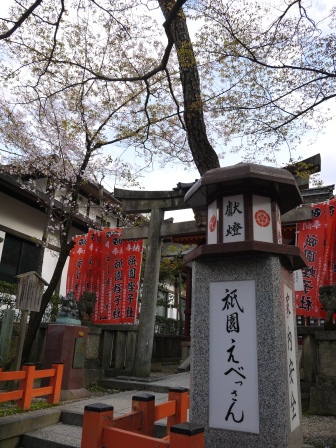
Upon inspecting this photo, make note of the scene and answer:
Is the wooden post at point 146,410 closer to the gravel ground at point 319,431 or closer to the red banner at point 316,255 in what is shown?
the gravel ground at point 319,431

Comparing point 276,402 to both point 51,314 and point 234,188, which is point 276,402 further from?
point 51,314

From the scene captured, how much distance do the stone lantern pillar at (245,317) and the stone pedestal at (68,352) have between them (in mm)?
4602

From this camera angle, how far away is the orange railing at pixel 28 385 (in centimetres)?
575

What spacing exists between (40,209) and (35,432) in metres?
12.3

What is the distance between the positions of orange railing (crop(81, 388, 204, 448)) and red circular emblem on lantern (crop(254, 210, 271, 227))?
223 cm

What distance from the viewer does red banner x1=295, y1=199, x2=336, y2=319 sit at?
9.31 metres

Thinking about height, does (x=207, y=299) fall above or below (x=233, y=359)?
above

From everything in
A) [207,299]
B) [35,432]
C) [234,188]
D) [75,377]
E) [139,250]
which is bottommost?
[35,432]

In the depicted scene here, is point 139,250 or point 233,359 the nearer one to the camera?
point 233,359

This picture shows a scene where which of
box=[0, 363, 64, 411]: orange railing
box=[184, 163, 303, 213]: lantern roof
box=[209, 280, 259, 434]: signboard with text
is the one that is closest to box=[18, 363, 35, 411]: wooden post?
box=[0, 363, 64, 411]: orange railing

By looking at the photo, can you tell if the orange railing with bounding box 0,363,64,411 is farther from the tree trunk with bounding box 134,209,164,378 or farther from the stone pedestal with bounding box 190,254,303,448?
the stone pedestal with bounding box 190,254,303,448

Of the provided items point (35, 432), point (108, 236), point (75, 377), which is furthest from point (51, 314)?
point (35, 432)

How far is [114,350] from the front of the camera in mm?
10250

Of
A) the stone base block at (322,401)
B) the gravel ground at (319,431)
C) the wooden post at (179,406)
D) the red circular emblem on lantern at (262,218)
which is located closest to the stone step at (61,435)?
the wooden post at (179,406)
